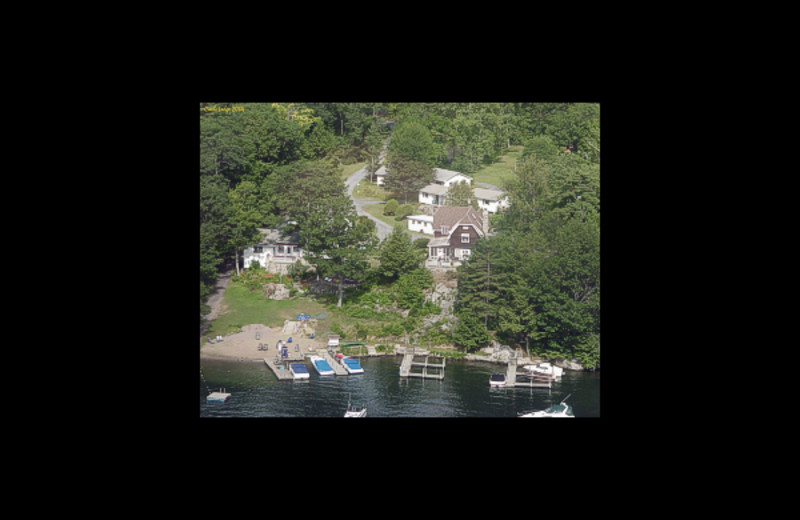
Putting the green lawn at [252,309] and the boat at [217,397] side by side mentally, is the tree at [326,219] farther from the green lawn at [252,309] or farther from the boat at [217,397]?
the boat at [217,397]

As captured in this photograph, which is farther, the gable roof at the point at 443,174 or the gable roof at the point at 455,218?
the gable roof at the point at 443,174

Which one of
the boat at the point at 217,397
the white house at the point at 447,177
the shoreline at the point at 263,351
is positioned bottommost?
the boat at the point at 217,397

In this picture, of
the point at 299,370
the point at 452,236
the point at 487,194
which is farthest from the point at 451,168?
the point at 299,370

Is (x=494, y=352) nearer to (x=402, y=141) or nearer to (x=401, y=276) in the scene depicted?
(x=401, y=276)

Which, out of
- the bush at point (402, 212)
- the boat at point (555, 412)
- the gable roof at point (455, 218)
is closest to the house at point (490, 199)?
the gable roof at point (455, 218)

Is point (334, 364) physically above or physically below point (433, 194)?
below

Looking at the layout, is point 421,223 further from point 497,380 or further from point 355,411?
point 355,411
